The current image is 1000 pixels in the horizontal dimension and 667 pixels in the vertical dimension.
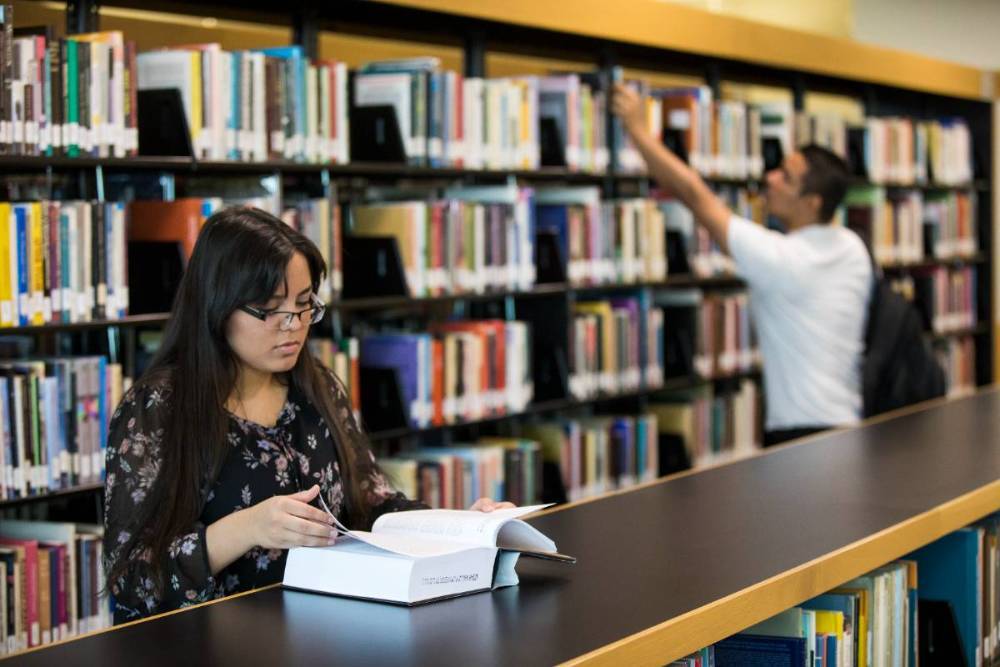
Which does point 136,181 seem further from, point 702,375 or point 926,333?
point 926,333

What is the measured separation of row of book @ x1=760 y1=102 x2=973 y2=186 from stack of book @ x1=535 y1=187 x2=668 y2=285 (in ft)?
3.62

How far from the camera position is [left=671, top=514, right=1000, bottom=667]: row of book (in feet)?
7.52

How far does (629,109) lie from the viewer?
15.3 feet

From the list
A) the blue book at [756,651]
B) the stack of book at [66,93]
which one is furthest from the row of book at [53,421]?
the blue book at [756,651]

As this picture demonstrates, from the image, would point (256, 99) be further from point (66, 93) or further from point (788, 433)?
point (788, 433)

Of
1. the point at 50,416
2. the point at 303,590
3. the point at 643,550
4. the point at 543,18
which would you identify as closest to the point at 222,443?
the point at 303,590

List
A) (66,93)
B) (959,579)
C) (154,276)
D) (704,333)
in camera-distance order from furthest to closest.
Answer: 1. (704,333)
2. (154,276)
3. (66,93)
4. (959,579)

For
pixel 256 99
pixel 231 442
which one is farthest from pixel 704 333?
pixel 231 442

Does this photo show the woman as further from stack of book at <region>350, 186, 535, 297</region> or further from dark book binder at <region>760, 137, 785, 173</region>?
dark book binder at <region>760, 137, 785, 173</region>

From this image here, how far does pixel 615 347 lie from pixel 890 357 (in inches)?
44.0

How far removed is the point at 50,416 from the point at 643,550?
1625 mm

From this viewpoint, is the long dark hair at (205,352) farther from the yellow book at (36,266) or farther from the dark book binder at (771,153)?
the dark book binder at (771,153)

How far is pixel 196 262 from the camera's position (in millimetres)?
2389

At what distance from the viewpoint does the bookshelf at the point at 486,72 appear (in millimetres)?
3584
